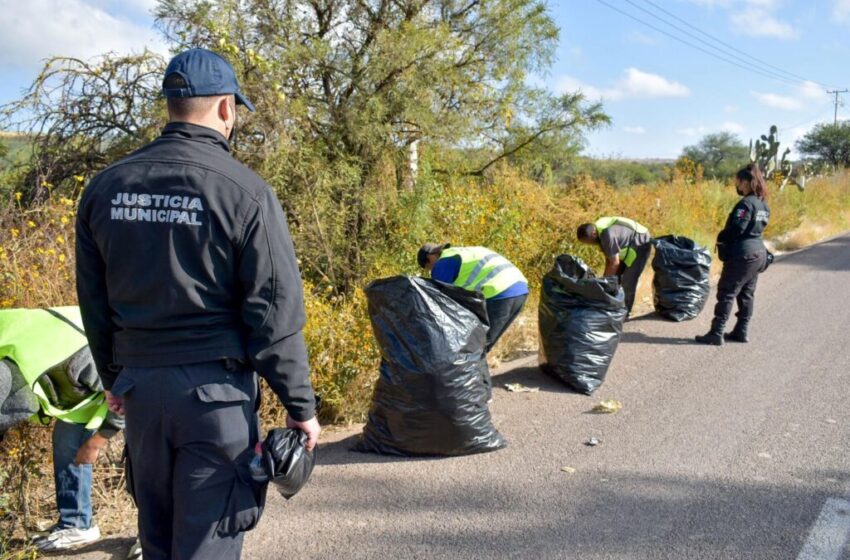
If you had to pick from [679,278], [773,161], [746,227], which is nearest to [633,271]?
[679,278]

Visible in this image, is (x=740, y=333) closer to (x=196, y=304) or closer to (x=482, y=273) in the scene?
(x=482, y=273)

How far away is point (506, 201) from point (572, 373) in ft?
10.9

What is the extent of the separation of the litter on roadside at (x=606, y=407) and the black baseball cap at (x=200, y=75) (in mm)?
3734

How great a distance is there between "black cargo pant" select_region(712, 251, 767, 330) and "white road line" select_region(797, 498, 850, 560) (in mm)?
3335

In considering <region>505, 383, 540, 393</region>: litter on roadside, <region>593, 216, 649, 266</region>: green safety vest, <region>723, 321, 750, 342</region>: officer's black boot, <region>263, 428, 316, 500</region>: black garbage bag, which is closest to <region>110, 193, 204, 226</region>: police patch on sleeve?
Answer: <region>263, 428, 316, 500</region>: black garbage bag

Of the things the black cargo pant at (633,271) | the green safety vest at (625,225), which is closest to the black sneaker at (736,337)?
the black cargo pant at (633,271)

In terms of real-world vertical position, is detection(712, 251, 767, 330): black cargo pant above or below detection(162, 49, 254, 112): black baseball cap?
below

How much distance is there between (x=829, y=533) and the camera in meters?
3.33

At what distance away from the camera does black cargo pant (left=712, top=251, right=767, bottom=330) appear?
22.4ft

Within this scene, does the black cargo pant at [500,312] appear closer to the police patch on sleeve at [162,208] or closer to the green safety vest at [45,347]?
the green safety vest at [45,347]

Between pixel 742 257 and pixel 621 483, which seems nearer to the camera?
pixel 621 483

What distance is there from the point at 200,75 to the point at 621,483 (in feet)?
9.93

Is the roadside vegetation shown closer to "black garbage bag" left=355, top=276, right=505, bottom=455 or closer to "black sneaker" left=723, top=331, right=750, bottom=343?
"black garbage bag" left=355, top=276, right=505, bottom=455

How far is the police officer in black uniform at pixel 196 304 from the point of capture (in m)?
2.12
